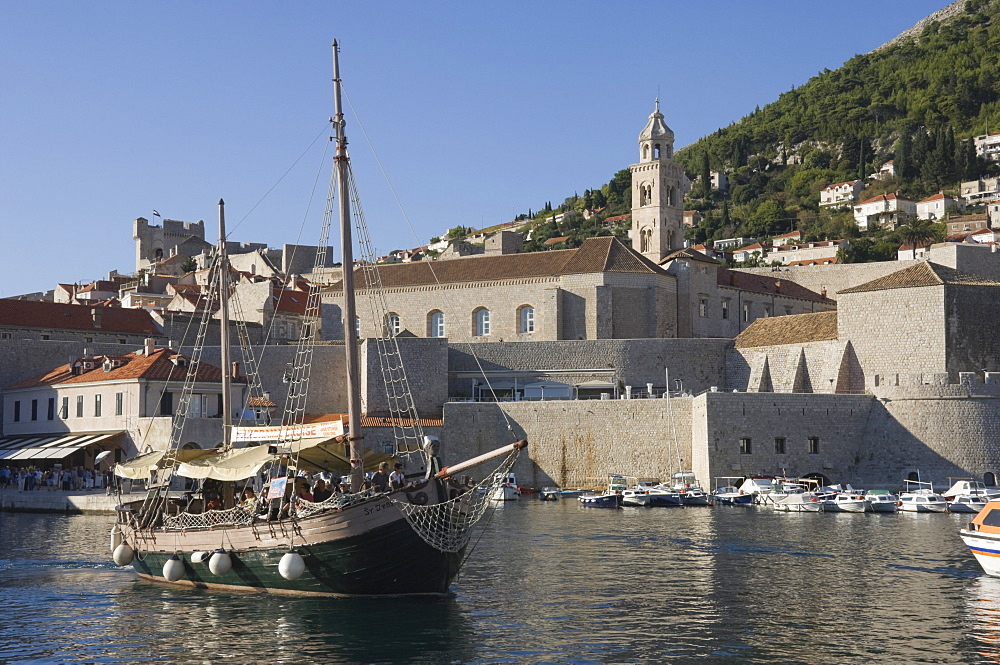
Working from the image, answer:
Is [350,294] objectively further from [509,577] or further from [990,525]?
[990,525]

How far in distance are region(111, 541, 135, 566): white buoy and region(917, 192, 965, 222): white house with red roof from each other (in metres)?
106

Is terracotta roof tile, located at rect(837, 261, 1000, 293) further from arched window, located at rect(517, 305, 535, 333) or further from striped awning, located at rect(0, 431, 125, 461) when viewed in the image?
striped awning, located at rect(0, 431, 125, 461)

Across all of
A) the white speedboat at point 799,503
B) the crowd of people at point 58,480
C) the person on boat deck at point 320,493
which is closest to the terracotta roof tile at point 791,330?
the white speedboat at point 799,503

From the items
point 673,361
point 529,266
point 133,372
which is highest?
point 529,266

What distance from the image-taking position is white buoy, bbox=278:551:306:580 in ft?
68.1

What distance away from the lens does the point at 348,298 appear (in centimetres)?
2300

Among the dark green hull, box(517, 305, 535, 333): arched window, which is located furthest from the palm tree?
the dark green hull

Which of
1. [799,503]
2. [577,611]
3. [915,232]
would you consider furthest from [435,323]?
[915,232]

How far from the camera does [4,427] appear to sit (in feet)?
174

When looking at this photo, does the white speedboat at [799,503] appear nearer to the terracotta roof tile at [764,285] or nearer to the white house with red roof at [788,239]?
the terracotta roof tile at [764,285]

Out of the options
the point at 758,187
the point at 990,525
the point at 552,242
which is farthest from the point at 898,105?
the point at 990,525

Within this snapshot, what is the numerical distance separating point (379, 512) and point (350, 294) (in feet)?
15.3

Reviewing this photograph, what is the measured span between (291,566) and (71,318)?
149ft

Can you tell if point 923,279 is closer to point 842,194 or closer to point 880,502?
point 880,502
